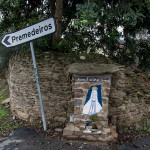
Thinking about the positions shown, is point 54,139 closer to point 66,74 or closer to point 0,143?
point 0,143

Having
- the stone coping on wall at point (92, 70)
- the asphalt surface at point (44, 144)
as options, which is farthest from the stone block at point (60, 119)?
the stone coping on wall at point (92, 70)

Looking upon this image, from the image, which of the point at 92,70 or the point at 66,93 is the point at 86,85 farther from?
the point at 66,93

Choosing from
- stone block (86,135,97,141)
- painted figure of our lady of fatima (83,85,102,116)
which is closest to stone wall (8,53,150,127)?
painted figure of our lady of fatima (83,85,102,116)

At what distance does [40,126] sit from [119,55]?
3360 millimetres

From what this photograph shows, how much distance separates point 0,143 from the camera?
3.89 meters

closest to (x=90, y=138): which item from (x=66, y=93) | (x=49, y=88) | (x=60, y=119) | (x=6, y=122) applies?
(x=60, y=119)

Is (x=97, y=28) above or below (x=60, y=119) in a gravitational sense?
above

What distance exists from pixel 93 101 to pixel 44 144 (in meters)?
1.48

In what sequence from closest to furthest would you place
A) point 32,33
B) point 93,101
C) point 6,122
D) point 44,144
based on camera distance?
1. point 32,33
2. point 44,144
3. point 93,101
4. point 6,122

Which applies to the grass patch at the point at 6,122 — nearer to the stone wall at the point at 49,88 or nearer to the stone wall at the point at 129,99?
the stone wall at the point at 49,88

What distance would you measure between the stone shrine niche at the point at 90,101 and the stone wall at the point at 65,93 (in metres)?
0.56

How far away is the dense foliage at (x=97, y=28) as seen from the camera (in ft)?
15.1

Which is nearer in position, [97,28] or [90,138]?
[90,138]

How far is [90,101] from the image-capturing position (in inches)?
156
